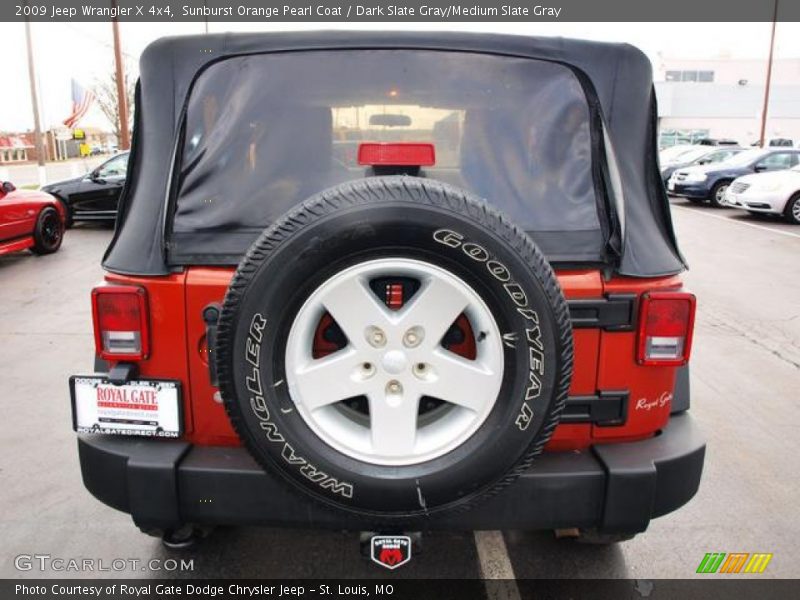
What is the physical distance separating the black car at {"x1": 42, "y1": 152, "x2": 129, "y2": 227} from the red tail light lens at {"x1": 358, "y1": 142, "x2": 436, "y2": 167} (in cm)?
1174

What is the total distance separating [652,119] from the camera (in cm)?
246

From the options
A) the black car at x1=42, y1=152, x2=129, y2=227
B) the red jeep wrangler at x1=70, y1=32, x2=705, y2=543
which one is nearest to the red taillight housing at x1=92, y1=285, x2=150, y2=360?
the red jeep wrangler at x1=70, y1=32, x2=705, y2=543

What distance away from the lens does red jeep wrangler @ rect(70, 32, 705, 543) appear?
1.93m

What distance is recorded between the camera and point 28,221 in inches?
380

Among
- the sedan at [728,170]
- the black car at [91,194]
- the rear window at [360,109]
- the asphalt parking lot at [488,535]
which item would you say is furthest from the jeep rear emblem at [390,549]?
the sedan at [728,170]

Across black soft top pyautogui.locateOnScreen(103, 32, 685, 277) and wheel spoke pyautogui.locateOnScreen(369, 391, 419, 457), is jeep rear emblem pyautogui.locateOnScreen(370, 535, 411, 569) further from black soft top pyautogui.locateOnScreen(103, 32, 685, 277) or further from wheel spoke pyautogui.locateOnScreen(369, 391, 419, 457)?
black soft top pyautogui.locateOnScreen(103, 32, 685, 277)

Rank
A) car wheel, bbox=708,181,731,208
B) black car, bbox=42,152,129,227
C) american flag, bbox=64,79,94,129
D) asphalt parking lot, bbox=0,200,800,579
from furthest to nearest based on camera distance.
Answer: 1. american flag, bbox=64,79,94,129
2. car wheel, bbox=708,181,731,208
3. black car, bbox=42,152,129,227
4. asphalt parking lot, bbox=0,200,800,579

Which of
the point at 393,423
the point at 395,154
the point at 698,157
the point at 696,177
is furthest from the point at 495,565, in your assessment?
the point at 698,157

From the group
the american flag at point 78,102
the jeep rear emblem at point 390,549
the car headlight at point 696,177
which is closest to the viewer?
the jeep rear emblem at point 390,549

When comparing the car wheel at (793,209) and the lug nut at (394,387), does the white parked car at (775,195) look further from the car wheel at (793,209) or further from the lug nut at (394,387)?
the lug nut at (394,387)

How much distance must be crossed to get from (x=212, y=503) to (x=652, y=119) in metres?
2.04

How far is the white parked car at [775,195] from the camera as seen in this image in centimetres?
1457

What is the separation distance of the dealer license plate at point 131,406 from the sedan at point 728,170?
726 inches

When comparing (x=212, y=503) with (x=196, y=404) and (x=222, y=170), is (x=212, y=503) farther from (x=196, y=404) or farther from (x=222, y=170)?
(x=222, y=170)
